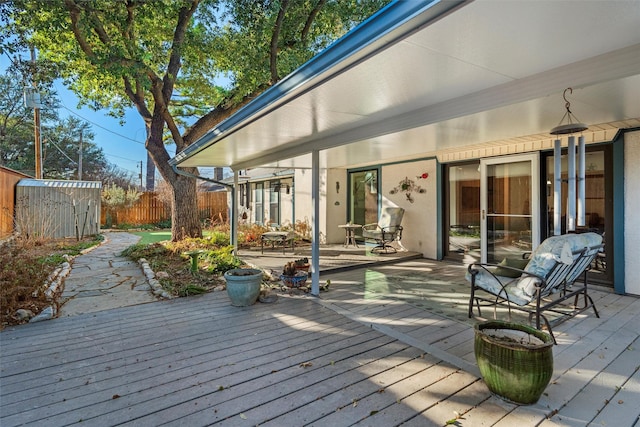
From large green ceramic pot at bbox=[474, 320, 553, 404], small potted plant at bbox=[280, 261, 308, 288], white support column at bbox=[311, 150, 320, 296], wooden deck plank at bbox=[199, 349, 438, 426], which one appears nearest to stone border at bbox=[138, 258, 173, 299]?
small potted plant at bbox=[280, 261, 308, 288]

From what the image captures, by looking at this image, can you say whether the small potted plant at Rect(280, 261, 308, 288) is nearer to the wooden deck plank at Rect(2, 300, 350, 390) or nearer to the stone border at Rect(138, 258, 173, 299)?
the wooden deck plank at Rect(2, 300, 350, 390)

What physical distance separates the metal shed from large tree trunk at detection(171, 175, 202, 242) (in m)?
4.21

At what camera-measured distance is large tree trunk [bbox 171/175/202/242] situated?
8.37 m

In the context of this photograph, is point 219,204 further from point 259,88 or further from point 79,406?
point 79,406

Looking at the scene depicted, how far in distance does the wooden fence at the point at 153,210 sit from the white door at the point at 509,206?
1100 cm

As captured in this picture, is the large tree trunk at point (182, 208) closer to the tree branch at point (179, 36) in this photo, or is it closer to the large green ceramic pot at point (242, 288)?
the tree branch at point (179, 36)

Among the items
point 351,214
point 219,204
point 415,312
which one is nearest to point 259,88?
point 351,214

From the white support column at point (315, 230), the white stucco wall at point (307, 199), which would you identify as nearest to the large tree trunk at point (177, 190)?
the white stucco wall at point (307, 199)

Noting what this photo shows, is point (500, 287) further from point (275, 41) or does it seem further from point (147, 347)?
point (275, 41)

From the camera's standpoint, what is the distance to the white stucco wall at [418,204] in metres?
6.86

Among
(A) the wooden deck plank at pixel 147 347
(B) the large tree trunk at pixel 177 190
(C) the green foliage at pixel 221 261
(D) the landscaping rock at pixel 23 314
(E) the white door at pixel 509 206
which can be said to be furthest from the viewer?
(B) the large tree trunk at pixel 177 190

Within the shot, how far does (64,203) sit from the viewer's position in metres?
10.7

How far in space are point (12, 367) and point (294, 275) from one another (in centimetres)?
303

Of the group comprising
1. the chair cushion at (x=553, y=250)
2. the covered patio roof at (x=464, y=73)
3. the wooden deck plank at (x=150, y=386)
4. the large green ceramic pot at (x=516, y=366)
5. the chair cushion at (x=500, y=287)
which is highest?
the covered patio roof at (x=464, y=73)
